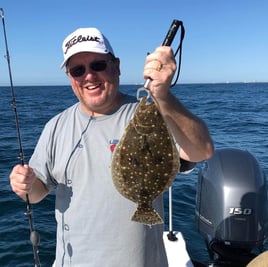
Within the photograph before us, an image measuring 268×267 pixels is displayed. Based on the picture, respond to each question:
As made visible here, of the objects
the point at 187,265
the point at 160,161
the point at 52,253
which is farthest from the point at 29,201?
the point at 52,253

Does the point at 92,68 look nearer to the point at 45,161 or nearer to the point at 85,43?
the point at 85,43

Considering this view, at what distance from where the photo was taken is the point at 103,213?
2.46m

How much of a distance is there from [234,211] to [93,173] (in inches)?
81.6

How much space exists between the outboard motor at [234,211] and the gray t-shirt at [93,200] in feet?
4.87

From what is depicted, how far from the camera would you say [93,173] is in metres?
2.48

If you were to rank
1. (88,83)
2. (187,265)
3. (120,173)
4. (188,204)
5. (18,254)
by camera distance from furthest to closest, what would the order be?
(188,204) < (18,254) < (187,265) < (88,83) < (120,173)

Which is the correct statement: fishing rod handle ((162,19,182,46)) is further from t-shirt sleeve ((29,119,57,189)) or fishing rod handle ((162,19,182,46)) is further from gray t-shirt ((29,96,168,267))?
t-shirt sleeve ((29,119,57,189))

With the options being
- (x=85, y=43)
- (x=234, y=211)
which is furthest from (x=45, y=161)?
(x=234, y=211)

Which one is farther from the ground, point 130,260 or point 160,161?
point 160,161

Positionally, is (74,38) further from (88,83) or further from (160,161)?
(160,161)

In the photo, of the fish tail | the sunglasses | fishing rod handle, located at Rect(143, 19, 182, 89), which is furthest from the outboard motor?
fishing rod handle, located at Rect(143, 19, 182, 89)

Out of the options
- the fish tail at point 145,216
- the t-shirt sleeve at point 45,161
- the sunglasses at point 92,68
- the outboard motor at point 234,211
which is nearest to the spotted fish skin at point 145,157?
the fish tail at point 145,216

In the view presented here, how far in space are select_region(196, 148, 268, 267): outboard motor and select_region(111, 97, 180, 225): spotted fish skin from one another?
2062mm

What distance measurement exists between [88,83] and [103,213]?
93 centimetres
